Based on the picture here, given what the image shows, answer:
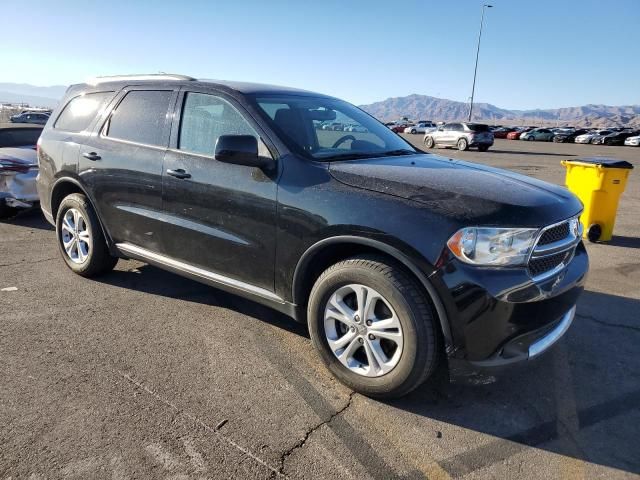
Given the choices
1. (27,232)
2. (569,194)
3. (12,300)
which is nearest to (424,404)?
(569,194)

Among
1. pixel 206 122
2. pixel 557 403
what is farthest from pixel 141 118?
pixel 557 403

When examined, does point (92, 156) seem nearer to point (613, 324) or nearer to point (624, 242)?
point (613, 324)

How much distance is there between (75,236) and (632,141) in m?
46.6

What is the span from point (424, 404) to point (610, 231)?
5.27m

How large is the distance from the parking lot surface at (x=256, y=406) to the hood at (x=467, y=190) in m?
0.92

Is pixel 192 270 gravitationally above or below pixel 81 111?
below

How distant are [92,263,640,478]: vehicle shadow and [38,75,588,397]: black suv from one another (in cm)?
36

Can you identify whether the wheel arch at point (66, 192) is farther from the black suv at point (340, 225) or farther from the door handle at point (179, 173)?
the door handle at point (179, 173)

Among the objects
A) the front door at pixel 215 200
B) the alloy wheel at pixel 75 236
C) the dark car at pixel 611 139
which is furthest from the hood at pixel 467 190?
the dark car at pixel 611 139

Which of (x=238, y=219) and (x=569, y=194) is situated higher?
(x=569, y=194)

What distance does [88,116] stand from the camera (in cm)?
468

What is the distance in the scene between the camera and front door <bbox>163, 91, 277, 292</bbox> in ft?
10.7

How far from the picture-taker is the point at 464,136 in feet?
84.7

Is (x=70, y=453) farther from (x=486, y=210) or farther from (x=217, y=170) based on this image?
(x=486, y=210)
